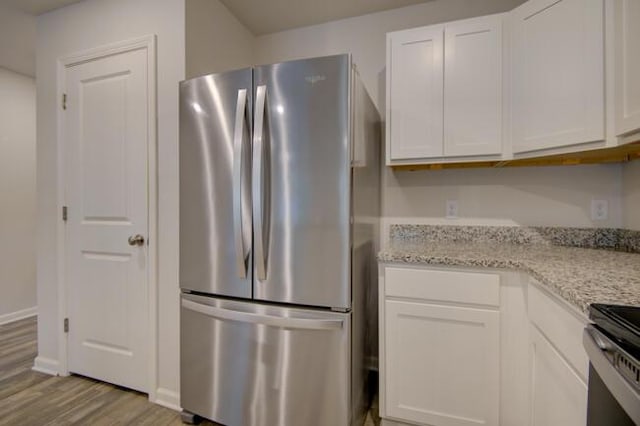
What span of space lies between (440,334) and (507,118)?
116 centimetres

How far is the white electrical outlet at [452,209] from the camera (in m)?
1.94

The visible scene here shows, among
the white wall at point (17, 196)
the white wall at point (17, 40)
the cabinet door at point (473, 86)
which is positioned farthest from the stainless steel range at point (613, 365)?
the white wall at point (17, 196)

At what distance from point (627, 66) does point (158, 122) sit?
2245 millimetres

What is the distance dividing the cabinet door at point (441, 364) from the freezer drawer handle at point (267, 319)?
0.33 meters

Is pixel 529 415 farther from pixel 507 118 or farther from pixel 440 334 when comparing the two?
pixel 507 118

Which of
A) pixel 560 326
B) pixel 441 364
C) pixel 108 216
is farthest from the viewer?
pixel 108 216

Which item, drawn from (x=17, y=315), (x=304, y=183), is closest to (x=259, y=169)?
(x=304, y=183)

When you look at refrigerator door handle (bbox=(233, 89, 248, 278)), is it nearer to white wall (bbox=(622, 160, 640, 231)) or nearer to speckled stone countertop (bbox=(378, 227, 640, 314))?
speckled stone countertop (bbox=(378, 227, 640, 314))

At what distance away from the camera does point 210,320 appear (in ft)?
4.95

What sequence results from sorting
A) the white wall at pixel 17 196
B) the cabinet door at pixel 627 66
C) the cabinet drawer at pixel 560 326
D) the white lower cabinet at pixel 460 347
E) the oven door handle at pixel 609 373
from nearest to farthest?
1. the oven door handle at pixel 609 373
2. the cabinet drawer at pixel 560 326
3. the cabinet door at pixel 627 66
4. the white lower cabinet at pixel 460 347
5. the white wall at pixel 17 196

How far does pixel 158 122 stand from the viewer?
1773mm

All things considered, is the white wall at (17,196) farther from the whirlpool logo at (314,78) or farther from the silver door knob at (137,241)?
the whirlpool logo at (314,78)

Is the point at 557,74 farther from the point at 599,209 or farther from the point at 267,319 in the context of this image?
the point at 267,319

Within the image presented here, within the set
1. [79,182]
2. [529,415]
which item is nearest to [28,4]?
[79,182]
